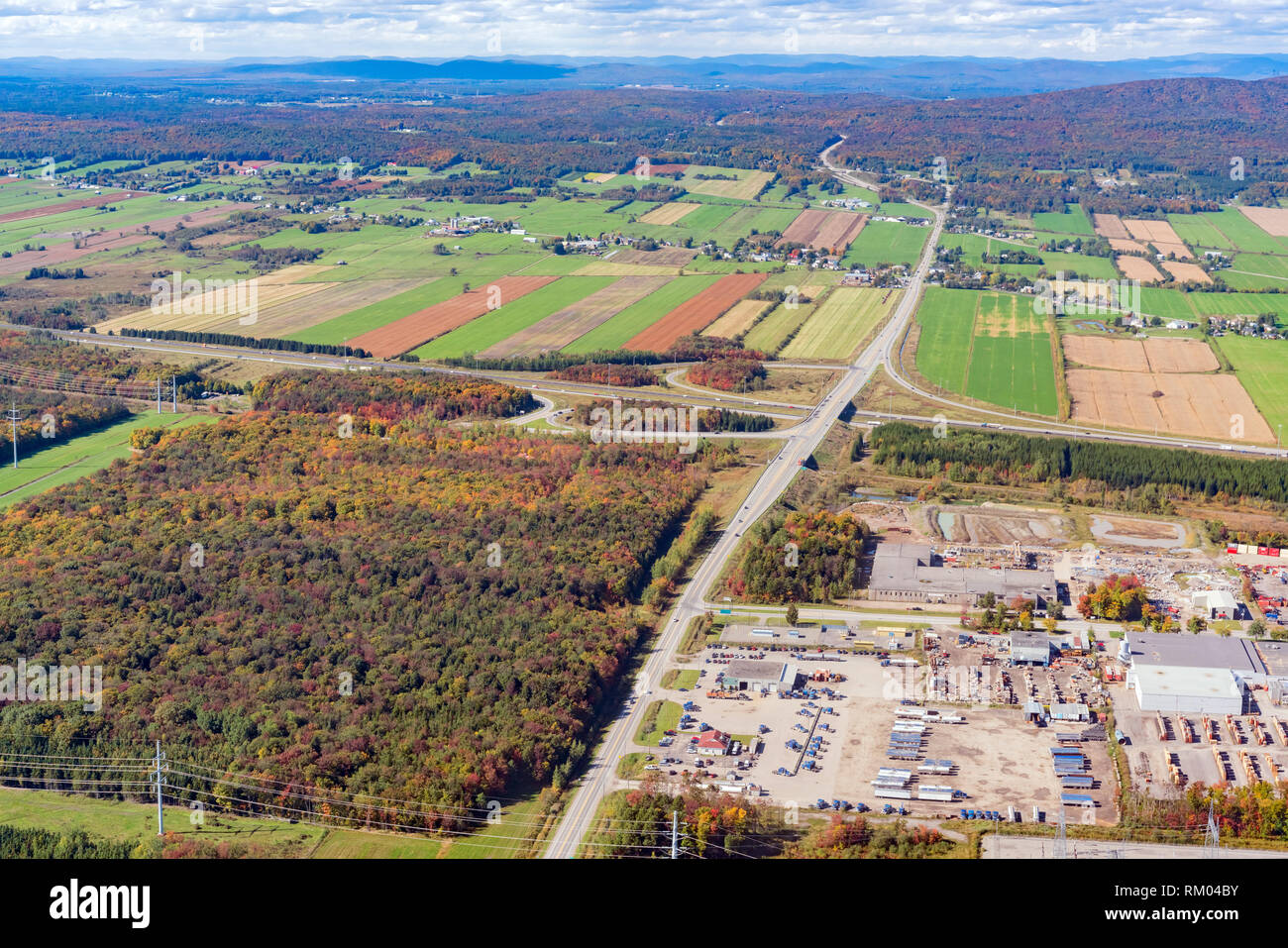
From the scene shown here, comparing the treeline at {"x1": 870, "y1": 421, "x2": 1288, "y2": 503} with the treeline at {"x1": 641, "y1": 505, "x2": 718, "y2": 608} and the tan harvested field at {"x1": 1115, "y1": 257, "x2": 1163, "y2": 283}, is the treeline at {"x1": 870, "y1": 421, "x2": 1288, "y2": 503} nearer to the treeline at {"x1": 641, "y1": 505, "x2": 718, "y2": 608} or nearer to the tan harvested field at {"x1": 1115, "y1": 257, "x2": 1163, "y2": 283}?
the treeline at {"x1": 641, "y1": 505, "x2": 718, "y2": 608}

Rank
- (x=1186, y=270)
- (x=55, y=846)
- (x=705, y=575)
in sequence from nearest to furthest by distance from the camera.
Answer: (x=55, y=846)
(x=705, y=575)
(x=1186, y=270)

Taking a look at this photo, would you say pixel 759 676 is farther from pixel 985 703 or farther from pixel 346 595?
pixel 346 595

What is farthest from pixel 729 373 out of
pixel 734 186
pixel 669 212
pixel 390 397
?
pixel 734 186

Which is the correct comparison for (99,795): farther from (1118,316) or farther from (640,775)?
(1118,316)

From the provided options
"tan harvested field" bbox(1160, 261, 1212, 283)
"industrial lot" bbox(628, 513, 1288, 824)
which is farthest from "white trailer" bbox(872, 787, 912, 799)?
"tan harvested field" bbox(1160, 261, 1212, 283)

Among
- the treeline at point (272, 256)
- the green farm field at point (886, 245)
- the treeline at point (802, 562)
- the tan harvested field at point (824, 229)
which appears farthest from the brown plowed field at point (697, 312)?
the treeline at point (272, 256)

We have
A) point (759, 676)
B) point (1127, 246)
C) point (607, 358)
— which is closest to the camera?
point (759, 676)
